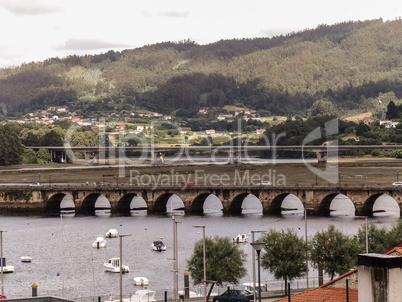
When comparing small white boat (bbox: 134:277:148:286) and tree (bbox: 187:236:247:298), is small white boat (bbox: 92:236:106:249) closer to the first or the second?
small white boat (bbox: 134:277:148:286)

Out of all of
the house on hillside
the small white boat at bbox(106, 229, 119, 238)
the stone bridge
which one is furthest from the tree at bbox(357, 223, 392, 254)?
the stone bridge

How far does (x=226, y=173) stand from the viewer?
18250 centimetres

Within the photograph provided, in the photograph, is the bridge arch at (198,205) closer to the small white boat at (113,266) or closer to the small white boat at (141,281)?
the small white boat at (113,266)

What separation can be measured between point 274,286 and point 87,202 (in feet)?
232

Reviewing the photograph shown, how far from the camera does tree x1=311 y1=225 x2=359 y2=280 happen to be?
211 feet

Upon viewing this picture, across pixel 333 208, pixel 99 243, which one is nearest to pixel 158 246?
pixel 99 243

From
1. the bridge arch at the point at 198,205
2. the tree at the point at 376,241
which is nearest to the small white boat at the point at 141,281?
the tree at the point at 376,241

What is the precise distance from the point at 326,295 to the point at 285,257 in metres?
29.2

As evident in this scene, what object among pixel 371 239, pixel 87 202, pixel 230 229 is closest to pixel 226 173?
pixel 87 202

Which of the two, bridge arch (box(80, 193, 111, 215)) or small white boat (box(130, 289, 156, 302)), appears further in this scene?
bridge arch (box(80, 193, 111, 215))

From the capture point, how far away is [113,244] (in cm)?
9775

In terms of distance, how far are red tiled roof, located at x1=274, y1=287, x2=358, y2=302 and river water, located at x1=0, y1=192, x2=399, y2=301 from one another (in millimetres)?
25883

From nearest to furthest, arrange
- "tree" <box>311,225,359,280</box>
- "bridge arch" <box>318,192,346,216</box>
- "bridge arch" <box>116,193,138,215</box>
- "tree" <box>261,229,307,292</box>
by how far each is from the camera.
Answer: "tree" <box>311,225,359,280</box>
"tree" <box>261,229,307,292</box>
"bridge arch" <box>318,192,346,216</box>
"bridge arch" <box>116,193,138,215</box>

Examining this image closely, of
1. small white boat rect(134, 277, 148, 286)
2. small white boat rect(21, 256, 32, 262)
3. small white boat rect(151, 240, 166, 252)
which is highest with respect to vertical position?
small white boat rect(151, 240, 166, 252)
